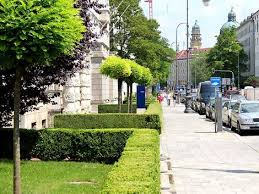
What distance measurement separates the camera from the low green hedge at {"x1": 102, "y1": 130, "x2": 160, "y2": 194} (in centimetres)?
667

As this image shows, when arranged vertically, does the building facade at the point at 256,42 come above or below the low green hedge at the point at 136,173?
above

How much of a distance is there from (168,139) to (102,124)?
2.83 metres

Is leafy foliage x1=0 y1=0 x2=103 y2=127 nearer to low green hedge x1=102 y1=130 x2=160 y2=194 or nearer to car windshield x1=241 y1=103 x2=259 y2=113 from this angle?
low green hedge x1=102 y1=130 x2=160 y2=194

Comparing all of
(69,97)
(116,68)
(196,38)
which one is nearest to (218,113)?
(116,68)

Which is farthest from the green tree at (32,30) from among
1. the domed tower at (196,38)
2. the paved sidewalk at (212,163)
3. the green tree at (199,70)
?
the domed tower at (196,38)

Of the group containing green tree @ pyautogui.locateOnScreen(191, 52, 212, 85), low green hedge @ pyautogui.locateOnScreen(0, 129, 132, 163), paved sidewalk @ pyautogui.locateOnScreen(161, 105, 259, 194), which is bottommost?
paved sidewalk @ pyautogui.locateOnScreen(161, 105, 259, 194)

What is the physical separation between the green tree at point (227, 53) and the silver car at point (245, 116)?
96.0 m

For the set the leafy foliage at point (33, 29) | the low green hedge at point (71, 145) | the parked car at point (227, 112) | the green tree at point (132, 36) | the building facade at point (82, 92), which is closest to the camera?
the leafy foliage at point (33, 29)

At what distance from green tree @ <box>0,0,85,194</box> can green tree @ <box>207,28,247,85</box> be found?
11662 cm

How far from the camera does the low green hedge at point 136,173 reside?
6.67 m

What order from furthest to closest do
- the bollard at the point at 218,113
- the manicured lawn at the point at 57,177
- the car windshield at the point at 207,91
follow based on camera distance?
the car windshield at the point at 207,91 < the bollard at the point at 218,113 < the manicured lawn at the point at 57,177

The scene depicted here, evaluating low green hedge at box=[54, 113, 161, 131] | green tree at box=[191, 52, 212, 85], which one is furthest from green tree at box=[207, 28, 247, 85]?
low green hedge at box=[54, 113, 161, 131]

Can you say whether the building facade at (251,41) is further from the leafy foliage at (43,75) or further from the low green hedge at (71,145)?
the leafy foliage at (43,75)

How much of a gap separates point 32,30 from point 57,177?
4.95 meters
